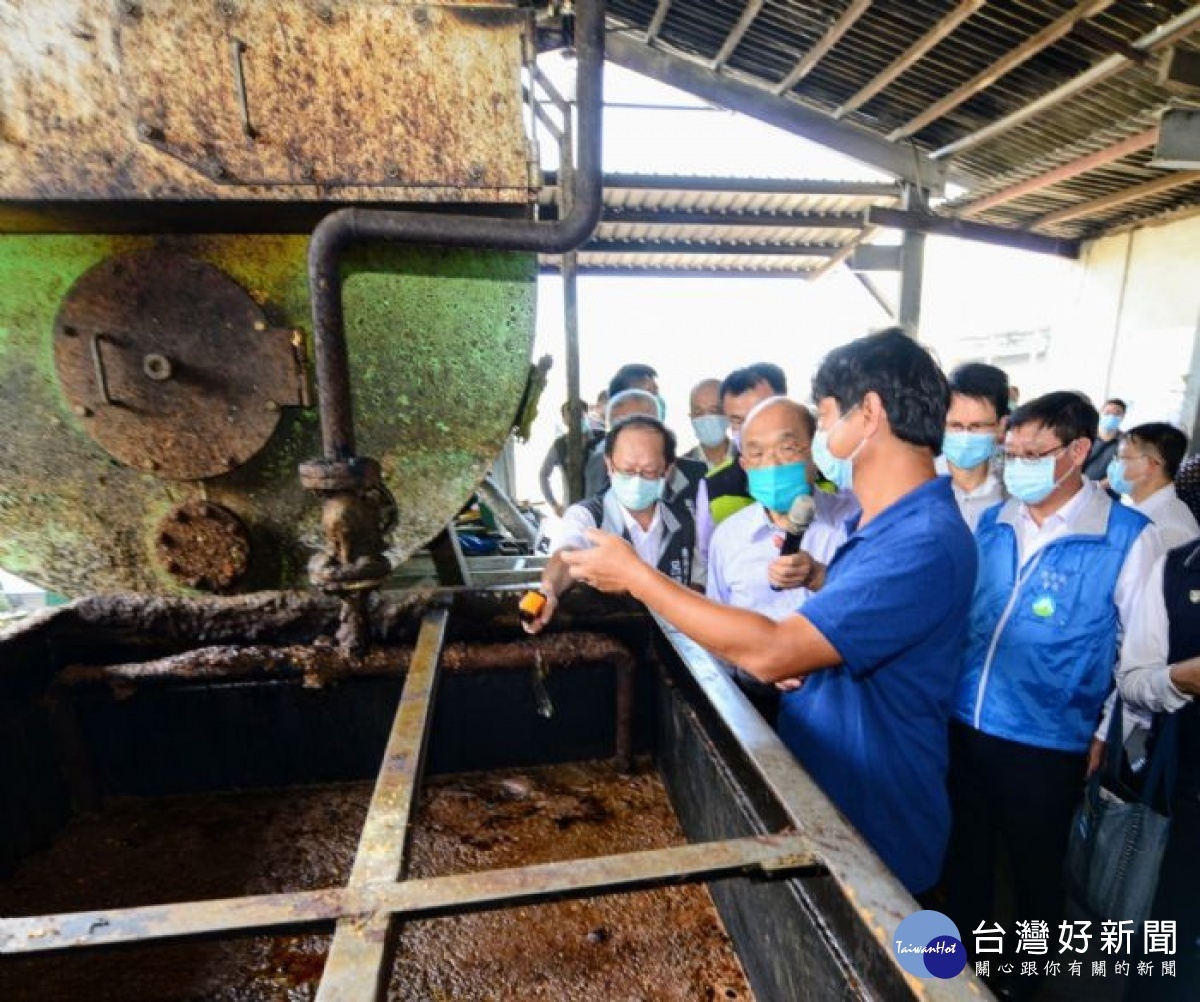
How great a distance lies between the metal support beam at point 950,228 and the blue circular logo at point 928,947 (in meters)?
6.39

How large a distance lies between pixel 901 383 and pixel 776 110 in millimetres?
6092

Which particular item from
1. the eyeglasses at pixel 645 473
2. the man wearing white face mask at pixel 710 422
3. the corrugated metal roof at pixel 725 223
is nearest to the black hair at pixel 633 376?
the man wearing white face mask at pixel 710 422

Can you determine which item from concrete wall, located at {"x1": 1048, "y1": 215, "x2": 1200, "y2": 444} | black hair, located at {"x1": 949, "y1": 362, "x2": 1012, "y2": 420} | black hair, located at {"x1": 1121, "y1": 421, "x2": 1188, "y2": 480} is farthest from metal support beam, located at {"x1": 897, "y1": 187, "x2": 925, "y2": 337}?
black hair, located at {"x1": 949, "y1": 362, "x2": 1012, "y2": 420}

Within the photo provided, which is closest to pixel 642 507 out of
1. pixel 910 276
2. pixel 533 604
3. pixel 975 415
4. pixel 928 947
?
pixel 533 604

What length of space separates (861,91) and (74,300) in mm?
6072

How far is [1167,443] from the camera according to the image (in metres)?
2.88

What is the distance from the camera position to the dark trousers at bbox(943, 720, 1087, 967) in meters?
2.04

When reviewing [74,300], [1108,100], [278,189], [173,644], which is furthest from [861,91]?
[173,644]

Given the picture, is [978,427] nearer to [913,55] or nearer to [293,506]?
[293,506]

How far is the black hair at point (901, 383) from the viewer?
1.31m

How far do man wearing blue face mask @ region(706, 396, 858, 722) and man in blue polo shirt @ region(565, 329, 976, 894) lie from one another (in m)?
0.44

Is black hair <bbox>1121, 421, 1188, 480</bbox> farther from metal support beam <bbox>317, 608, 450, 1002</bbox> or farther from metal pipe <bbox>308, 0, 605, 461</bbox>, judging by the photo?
metal support beam <bbox>317, 608, 450, 1002</bbox>

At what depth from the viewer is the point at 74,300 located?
1715 mm

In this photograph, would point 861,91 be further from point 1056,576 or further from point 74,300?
point 74,300
